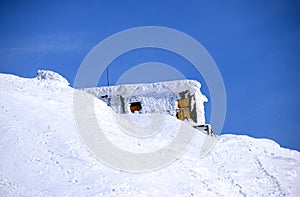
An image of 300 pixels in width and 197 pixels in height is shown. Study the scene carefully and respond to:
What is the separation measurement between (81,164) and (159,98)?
49.1 ft

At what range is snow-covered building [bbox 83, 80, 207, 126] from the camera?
79.1ft

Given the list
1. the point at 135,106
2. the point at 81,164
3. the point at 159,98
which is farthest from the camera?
the point at 135,106

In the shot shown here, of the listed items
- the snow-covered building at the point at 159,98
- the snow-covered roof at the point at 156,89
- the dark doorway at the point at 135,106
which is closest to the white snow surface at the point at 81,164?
the snow-covered building at the point at 159,98

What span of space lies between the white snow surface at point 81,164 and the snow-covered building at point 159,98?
28.3ft

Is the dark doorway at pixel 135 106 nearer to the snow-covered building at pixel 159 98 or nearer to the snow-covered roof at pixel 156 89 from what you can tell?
the snow-covered building at pixel 159 98

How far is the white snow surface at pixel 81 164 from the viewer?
8.73m

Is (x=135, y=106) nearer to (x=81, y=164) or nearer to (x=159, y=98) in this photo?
(x=159, y=98)

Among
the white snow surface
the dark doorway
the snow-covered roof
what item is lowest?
the white snow surface

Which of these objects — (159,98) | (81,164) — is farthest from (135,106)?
(81,164)

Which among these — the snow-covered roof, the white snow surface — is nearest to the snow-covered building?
the snow-covered roof

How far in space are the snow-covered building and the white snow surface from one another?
28.3 ft

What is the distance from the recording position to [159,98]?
24453 millimetres

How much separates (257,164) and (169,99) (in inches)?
457

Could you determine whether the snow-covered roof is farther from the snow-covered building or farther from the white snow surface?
the white snow surface
